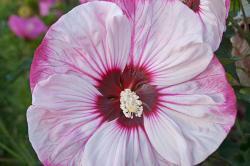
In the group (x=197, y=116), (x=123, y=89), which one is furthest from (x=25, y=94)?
(x=197, y=116)

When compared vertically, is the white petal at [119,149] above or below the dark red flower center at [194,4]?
below

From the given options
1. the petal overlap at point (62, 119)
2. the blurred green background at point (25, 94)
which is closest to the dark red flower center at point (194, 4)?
the blurred green background at point (25, 94)

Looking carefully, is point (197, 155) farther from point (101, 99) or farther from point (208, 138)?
point (101, 99)

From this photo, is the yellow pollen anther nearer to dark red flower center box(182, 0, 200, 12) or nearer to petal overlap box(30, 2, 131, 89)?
petal overlap box(30, 2, 131, 89)

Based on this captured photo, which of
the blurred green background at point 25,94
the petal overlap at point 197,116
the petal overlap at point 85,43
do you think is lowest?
the blurred green background at point 25,94

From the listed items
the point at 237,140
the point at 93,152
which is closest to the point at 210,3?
the point at 93,152

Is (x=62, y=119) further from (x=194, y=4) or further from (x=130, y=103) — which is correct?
(x=194, y=4)

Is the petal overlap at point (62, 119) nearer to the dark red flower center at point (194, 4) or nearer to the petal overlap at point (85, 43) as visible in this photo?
the petal overlap at point (85, 43)

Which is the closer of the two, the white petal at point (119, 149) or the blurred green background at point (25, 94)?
the white petal at point (119, 149)
